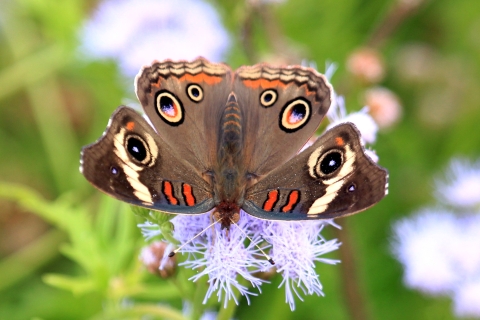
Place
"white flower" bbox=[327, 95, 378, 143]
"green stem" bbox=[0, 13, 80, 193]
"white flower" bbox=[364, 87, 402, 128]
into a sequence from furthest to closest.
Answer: "green stem" bbox=[0, 13, 80, 193], "white flower" bbox=[364, 87, 402, 128], "white flower" bbox=[327, 95, 378, 143]

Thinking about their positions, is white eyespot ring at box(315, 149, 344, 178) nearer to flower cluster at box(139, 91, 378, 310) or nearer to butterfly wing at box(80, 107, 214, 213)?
flower cluster at box(139, 91, 378, 310)

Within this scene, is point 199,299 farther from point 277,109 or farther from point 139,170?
point 277,109

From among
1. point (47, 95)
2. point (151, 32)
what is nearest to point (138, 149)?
point (151, 32)

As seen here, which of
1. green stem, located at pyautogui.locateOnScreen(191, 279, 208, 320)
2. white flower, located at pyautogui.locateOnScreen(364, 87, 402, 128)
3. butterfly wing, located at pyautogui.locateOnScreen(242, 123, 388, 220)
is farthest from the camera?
white flower, located at pyautogui.locateOnScreen(364, 87, 402, 128)

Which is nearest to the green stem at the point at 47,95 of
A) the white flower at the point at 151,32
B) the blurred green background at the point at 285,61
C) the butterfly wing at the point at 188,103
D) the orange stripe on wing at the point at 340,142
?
the blurred green background at the point at 285,61

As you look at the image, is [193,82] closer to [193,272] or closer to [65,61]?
[193,272]

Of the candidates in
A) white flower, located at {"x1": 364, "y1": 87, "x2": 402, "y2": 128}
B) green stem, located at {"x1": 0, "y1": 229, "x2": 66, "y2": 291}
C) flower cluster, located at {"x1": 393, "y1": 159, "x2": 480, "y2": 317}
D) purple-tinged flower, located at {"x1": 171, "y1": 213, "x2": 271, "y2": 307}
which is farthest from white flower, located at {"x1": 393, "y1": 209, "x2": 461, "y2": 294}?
green stem, located at {"x1": 0, "y1": 229, "x2": 66, "y2": 291}
